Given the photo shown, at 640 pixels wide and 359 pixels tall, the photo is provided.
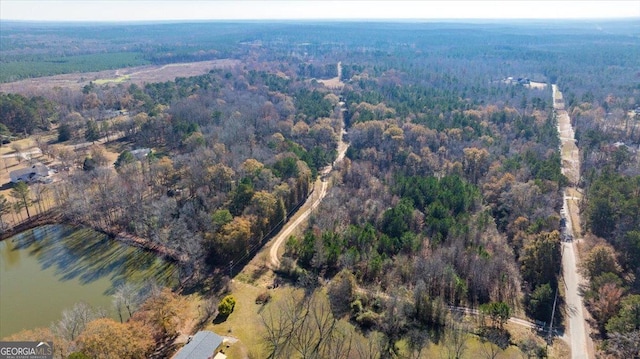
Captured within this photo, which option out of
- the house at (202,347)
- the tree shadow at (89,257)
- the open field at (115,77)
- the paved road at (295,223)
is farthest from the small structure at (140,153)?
the open field at (115,77)

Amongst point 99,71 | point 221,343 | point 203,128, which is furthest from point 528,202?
point 99,71

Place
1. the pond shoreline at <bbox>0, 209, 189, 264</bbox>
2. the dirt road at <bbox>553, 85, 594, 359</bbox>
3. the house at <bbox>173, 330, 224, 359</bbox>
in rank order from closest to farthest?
the house at <bbox>173, 330, 224, 359</bbox>, the dirt road at <bbox>553, 85, 594, 359</bbox>, the pond shoreline at <bbox>0, 209, 189, 264</bbox>

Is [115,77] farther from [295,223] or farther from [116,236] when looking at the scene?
[295,223]

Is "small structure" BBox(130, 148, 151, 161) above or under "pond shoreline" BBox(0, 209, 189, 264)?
above

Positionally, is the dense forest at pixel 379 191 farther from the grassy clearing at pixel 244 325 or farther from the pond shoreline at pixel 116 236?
the grassy clearing at pixel 244 325

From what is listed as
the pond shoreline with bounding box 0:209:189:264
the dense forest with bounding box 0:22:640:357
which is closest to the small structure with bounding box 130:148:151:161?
the dense forest with bounding box 0:22:640:357

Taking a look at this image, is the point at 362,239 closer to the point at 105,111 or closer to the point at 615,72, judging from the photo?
the point at 105,111

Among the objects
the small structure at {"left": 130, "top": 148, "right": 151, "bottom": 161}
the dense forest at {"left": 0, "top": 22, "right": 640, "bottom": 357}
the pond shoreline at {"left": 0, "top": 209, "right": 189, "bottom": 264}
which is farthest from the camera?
the small structure at {"left": 130, "top": 148, "right": 151, "bottom": 161}

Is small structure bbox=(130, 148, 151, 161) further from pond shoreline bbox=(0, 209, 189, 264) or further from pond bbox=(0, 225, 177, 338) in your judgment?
pond bbox=(0, 225, 177, 338)
